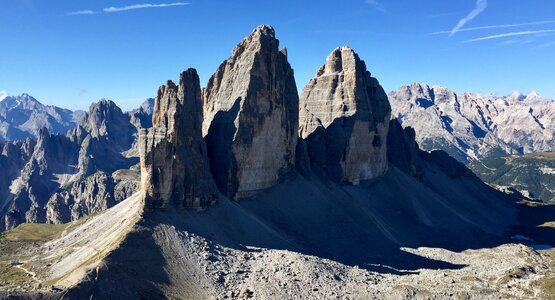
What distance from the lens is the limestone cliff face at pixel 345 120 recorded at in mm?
113312

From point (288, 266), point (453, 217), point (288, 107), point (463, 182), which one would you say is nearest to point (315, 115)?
point (288, 107)

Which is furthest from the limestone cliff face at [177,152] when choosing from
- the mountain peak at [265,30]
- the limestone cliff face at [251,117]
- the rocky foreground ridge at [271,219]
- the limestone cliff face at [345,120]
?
the limestone cliff face at [345,120]

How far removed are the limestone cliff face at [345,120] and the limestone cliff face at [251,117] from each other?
15.8 metres

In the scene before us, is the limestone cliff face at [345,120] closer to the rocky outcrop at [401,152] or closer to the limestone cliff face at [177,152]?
the rocky outcrop at [401,152]

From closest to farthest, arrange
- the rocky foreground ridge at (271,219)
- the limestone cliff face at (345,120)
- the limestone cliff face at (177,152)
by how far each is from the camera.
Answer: the rocky foreground ridge at (271,219) < the limestone cliff face at (177,152) < the limestone cliff face at (345,120)

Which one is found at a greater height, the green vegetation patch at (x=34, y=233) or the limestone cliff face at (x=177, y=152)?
the limestone cliff face at (x=177, y=152)

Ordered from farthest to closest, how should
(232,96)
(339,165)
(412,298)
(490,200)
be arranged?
(490,200) → (339,165) → (232,96) → (412,298)

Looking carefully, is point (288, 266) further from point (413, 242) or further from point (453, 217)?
point (453, 217)

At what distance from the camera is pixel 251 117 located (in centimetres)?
8794

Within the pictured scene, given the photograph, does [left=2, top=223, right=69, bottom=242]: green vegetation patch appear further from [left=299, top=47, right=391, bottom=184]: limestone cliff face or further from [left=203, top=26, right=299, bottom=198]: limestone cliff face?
[left=299, top=47, right=391, bottom=184]: limestone cliff face

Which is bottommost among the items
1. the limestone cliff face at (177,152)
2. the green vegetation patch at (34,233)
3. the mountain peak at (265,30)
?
the green vegetation patch at (34,233)

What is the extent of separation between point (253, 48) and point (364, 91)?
42.7 metres

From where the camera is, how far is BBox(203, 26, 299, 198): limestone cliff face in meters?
85.8

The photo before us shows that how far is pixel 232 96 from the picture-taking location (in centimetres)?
9012
